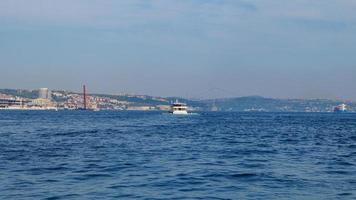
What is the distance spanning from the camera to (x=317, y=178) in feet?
72.0

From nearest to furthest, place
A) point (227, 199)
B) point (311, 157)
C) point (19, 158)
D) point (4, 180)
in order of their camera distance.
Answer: point (227, 199) < point (4, 180) < point (19, 158) < point (311, 157)

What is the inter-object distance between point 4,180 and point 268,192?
1002 centimetres

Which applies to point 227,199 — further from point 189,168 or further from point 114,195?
point 189,168

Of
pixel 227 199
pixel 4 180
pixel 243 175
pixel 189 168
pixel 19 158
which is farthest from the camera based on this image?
pixel 19 158

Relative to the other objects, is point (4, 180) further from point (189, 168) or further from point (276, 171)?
point (276, 171)

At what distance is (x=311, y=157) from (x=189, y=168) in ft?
30.8

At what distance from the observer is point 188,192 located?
18.4 meters

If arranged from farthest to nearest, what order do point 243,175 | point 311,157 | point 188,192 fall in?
point 311,157 < point 243,175 < point 188,192

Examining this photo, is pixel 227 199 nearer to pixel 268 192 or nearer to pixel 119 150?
pixel 268 192

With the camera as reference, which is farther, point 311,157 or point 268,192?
point 311,157

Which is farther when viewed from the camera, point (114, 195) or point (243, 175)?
point (243, 175)

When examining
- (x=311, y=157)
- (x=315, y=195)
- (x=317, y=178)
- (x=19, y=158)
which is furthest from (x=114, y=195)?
(x=311, y=157)

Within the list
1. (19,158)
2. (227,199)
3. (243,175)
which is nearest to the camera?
(227,199)

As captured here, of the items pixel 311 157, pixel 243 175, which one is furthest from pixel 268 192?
pixel 311 157
